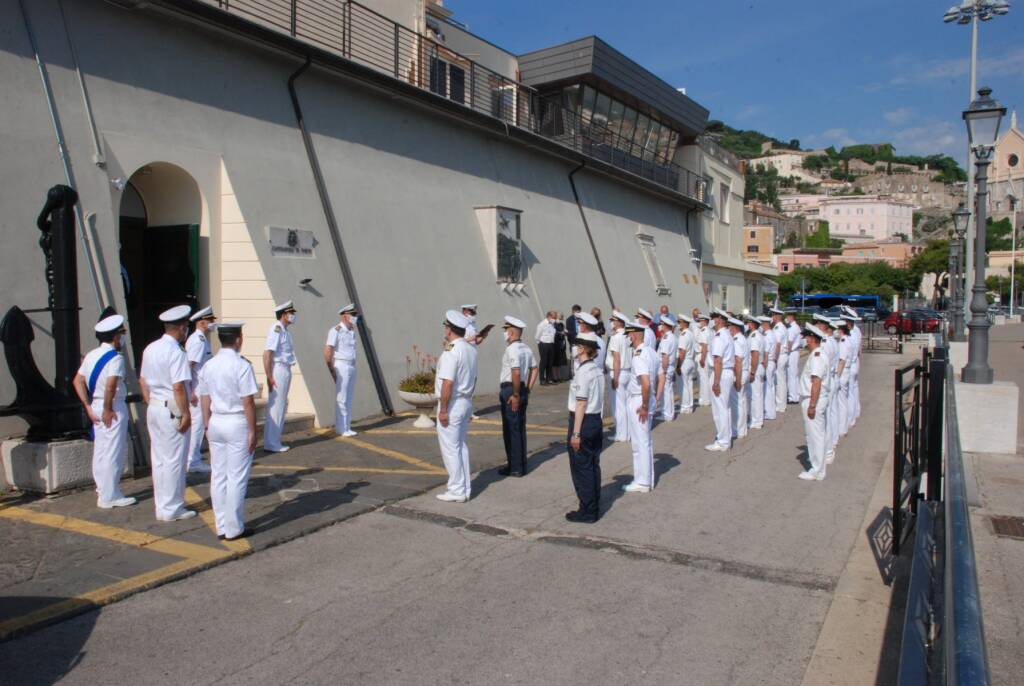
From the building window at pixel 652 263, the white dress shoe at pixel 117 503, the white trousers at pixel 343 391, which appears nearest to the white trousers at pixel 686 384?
the white trousers at pixel 343 391

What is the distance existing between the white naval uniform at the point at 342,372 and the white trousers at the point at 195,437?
2.32 m

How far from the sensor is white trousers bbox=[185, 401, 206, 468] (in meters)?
8.17

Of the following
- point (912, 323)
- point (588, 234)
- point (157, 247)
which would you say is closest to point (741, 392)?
point (157, 247)

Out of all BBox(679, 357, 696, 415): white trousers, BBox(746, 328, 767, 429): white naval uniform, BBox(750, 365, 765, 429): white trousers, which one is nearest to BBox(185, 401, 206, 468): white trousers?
BBox(746, 328, 767, 429): white naval uniform

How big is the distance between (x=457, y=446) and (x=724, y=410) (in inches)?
189

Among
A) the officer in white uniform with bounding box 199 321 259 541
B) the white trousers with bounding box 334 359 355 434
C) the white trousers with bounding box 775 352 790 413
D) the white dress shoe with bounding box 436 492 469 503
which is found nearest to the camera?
the officer in white uniform with bounding box 199 321 259 541

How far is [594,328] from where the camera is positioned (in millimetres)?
8352

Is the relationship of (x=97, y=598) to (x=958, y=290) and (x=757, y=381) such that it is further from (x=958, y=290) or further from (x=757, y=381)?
(x=958, y=290)

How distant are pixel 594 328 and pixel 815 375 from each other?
273cm

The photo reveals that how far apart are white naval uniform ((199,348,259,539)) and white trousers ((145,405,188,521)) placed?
664 mm

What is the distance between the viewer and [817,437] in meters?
8.85

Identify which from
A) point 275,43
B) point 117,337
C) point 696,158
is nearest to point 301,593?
point 117,337

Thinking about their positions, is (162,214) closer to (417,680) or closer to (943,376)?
(417,680)

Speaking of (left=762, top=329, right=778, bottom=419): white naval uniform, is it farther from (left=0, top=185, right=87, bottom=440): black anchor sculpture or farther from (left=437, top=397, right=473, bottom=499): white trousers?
(left=0, top=185, right=87, bottom=440): black anchor sculpture
